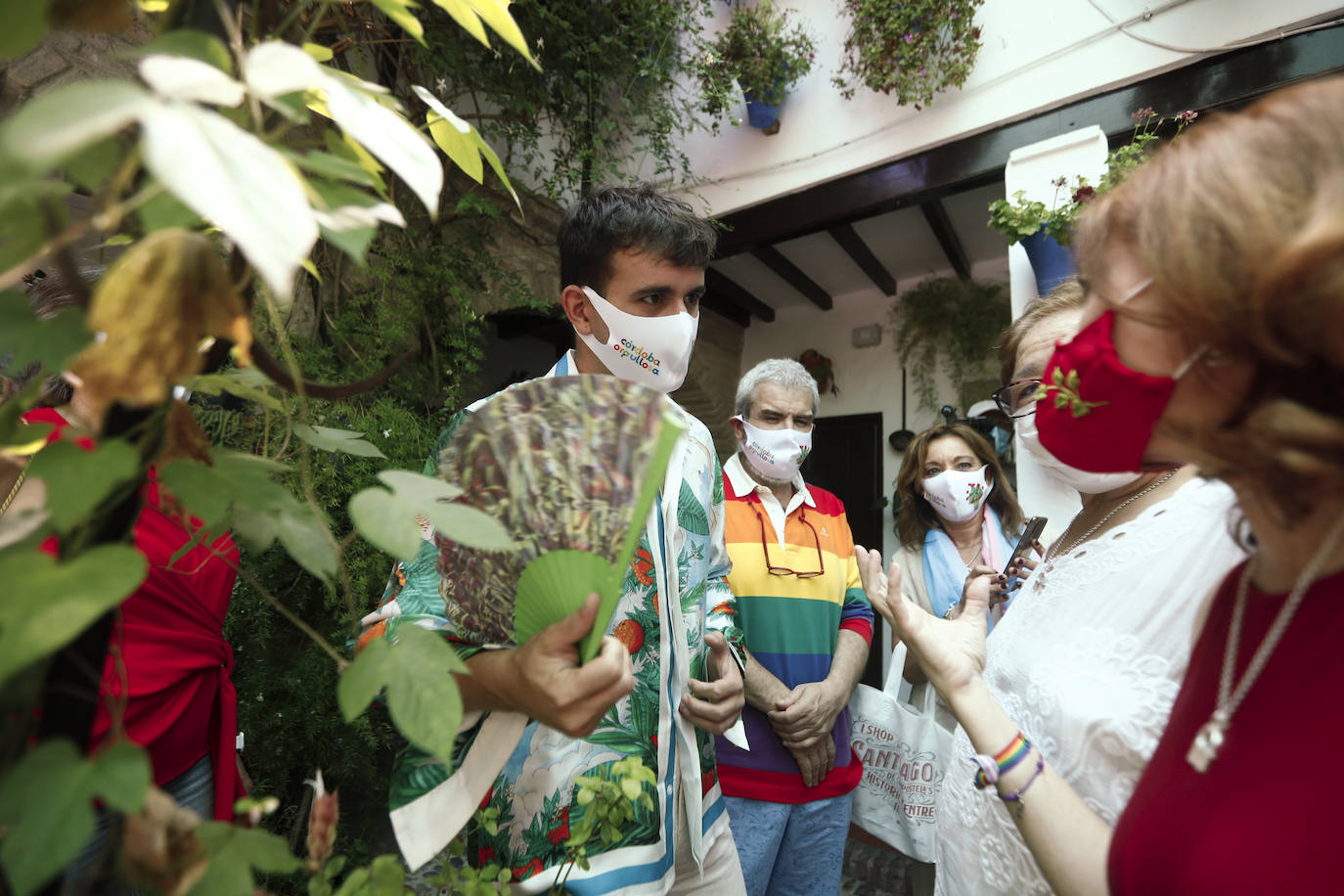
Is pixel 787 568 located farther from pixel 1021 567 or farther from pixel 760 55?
pixel 760 55

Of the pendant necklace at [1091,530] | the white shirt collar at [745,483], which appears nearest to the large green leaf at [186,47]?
the pendant necklace at [1091,530]

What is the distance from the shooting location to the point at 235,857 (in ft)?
1.37

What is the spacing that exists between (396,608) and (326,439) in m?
0.49

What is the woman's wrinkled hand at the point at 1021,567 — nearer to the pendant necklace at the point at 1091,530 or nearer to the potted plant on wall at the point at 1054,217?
the pendant necklace at the point at 1091,530

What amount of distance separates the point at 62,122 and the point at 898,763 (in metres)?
2.63

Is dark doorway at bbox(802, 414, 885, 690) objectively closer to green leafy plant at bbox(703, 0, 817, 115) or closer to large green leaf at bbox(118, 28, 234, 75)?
green leafy plant at bbox(703, 0, 817, 115)

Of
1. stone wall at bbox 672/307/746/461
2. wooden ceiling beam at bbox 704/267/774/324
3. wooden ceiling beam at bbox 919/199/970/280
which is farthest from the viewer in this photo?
stone wall at bbox 672/307/746/461

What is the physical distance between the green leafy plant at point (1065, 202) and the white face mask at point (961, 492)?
3.55 feet

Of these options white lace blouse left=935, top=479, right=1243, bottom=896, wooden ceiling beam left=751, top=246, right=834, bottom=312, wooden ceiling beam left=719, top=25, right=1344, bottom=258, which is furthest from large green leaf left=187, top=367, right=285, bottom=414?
wooden ceiling beam left=751, top=246, right=834, bottom=312

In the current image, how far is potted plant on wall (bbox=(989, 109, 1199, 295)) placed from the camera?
2.72 meters

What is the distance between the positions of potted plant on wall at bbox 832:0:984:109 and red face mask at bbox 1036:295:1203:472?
3.68 m

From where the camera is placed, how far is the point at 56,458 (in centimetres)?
38

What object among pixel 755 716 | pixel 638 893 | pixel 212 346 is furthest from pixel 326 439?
pixel 755 716

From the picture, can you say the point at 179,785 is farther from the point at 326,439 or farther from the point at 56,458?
the point at 56,458
